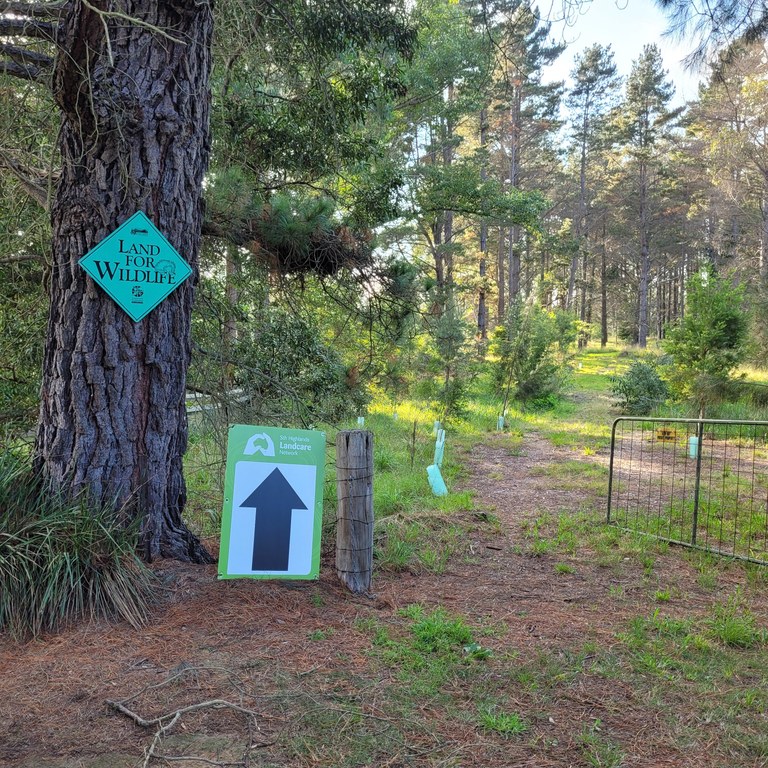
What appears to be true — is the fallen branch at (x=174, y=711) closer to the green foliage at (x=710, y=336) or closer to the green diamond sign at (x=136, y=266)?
the green diamond sign at (x=136, y=266)

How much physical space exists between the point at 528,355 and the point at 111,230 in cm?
1354

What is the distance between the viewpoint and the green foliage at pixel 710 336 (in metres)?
13.3

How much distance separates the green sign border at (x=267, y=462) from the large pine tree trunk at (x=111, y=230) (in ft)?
1.19

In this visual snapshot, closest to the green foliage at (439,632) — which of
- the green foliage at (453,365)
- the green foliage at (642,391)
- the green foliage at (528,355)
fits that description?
the green foliage at (453,365)

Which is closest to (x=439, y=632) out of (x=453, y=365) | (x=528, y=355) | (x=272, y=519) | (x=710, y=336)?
(x=272, y=519)

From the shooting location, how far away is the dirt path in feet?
7.40

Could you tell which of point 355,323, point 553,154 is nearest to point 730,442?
point 355,323

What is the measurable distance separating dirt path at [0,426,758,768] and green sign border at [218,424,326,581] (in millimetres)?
82

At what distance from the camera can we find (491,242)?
3306 cm

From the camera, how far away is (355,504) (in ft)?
12.6

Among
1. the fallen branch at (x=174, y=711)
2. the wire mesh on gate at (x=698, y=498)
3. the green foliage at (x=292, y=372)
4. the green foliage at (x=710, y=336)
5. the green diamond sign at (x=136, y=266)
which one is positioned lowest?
the fallen branch at (x=174, y=711)

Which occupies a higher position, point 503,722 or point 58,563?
point 58,563

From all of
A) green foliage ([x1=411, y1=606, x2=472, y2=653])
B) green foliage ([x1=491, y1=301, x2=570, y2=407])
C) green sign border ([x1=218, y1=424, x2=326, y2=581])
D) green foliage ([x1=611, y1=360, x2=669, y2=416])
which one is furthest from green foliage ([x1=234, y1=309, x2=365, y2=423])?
green foliage ([x1=611, y1=360, x2=669, y2=416])

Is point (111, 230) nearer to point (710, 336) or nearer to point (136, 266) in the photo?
point (136, 266)
